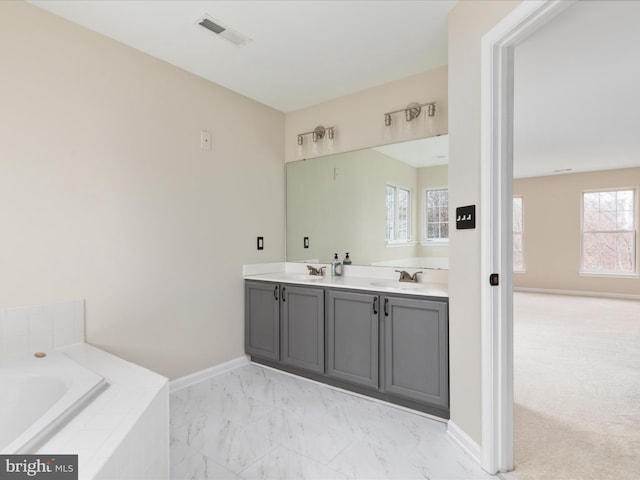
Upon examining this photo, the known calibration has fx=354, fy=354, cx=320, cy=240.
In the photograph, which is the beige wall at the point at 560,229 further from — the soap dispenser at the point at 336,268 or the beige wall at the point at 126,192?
the beige wall at the point at 126,192

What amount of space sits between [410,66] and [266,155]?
151 centimetres

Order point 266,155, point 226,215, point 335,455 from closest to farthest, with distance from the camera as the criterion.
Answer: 1. point 335,455
2. point 226,215
3. point 266,155

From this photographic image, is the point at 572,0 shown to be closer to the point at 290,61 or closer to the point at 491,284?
the point at 491,284

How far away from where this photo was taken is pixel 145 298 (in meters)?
2.50

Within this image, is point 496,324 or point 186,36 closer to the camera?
point 496,324

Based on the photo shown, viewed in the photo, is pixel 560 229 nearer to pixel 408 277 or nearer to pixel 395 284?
pixel 408 277

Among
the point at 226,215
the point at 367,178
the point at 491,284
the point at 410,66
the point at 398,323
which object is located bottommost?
the point at 398,323

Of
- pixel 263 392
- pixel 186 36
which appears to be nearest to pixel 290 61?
pixel 186 36

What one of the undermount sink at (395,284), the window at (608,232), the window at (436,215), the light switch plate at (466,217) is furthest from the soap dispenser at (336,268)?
the window at (608,232)

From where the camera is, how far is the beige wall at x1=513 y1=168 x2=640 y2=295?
21.7 ft

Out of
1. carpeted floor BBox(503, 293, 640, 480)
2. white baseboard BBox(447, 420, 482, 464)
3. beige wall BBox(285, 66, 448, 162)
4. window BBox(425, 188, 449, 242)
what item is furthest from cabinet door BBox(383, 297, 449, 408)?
beige wall BBox(285, 66, 448, 162)

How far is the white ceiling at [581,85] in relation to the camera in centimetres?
211

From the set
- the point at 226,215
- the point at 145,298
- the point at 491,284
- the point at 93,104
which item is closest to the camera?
the point at 491,284

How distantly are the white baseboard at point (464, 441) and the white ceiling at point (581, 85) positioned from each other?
2406 mm
